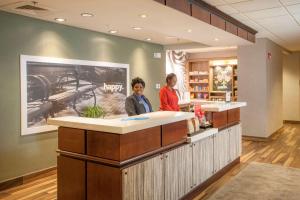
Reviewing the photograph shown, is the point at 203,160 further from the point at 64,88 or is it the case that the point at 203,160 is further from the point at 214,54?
the point at 214,54

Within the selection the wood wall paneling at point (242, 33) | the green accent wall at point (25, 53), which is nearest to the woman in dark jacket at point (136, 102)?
the green accent wall at point (25, 53)

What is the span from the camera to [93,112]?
5207mm

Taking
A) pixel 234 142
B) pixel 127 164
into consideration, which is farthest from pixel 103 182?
pixel 234 142

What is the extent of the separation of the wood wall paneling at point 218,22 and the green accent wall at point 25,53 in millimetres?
2263

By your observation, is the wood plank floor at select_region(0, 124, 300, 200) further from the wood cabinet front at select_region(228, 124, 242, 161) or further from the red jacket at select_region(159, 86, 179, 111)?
the red jacket at select_region(159, 86, 179, 111)

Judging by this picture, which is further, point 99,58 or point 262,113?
point 262,113

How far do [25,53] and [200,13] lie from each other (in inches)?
103

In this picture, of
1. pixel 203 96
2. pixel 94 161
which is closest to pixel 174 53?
pixel 203 96

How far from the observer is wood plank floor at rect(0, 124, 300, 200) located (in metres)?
3.90

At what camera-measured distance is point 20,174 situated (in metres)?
4.36

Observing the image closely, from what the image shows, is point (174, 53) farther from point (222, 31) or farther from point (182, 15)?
point (182, 15)

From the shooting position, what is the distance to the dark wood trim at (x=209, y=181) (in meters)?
3.65

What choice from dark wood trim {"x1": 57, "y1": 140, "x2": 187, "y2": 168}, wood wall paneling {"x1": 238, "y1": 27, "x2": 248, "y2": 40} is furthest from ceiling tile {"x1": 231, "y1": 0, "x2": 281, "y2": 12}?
dark wood trim {"x1": 57, "y1": 140, "x2": 187, "y2": 168}

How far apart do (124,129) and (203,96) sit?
7.69 m
